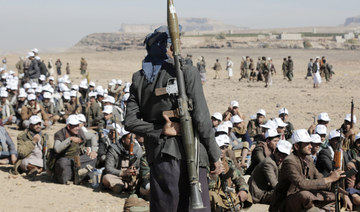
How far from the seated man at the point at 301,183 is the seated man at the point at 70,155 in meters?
Result: 3.76

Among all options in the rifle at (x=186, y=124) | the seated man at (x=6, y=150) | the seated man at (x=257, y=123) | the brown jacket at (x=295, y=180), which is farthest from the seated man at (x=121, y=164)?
the rifle at (x=186, y=124)

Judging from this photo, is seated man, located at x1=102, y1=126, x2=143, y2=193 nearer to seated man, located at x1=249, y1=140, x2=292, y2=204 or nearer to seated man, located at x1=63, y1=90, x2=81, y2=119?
seated man, located at x1=249, y1=140, x2=292, y2=204

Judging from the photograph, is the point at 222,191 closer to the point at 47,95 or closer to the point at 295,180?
the point at 295,180

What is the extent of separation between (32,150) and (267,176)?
4256 millimetres

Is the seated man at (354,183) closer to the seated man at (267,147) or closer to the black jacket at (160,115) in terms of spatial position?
the seated man at (267,147)

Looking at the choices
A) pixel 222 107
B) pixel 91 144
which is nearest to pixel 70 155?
pixel 91 144

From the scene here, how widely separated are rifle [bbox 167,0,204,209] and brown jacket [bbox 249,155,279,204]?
10.7ft

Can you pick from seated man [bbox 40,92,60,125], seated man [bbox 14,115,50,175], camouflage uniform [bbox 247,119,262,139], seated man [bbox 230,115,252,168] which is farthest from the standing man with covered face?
seated man [bbox 40,92,60,125]

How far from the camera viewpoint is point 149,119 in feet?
13.2

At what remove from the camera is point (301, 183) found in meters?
5.55

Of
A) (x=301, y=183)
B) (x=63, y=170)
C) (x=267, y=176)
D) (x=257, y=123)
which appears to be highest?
(x=301, y=183)

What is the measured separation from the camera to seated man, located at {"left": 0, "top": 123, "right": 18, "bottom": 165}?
1006 centimetres

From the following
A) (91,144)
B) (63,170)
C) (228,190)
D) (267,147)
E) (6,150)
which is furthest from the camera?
(6,150)

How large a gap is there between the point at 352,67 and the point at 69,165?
130 ft
